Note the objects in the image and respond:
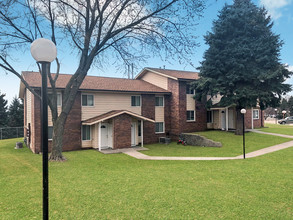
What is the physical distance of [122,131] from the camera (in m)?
17.3

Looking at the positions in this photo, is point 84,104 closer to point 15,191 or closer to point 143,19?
point 143,19

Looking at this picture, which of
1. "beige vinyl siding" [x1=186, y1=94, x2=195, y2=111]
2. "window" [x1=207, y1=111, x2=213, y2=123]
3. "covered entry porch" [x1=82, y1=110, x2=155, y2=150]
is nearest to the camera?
"covered entry porch" [x1=82, y1=110, x2=155, y2=150]

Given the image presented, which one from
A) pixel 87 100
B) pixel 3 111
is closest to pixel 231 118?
pixel 87 100

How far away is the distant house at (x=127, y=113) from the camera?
17078mm

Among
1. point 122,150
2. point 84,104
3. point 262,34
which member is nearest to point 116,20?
point 84,104

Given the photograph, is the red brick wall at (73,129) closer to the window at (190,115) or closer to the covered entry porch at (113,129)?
the covered entry porch at (113,129)

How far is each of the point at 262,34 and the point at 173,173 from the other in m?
17.3

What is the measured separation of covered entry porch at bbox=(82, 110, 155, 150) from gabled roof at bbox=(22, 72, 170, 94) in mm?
2565

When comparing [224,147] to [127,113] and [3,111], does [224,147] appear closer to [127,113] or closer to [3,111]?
[127,113]

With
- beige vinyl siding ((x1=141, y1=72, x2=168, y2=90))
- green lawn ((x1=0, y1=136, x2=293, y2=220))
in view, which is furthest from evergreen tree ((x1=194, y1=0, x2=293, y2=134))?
green lawn ((x1=0, y1=136, x2=293, y2=220))

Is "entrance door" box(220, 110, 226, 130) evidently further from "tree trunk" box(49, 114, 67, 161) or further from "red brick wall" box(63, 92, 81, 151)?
"tree trunk" box(49, 114, 67, 161)

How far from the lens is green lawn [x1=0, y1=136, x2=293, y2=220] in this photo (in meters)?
5.36

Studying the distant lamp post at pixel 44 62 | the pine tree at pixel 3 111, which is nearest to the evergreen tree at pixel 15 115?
the pine tree at pixel 3 111

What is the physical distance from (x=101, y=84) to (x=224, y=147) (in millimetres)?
11751
